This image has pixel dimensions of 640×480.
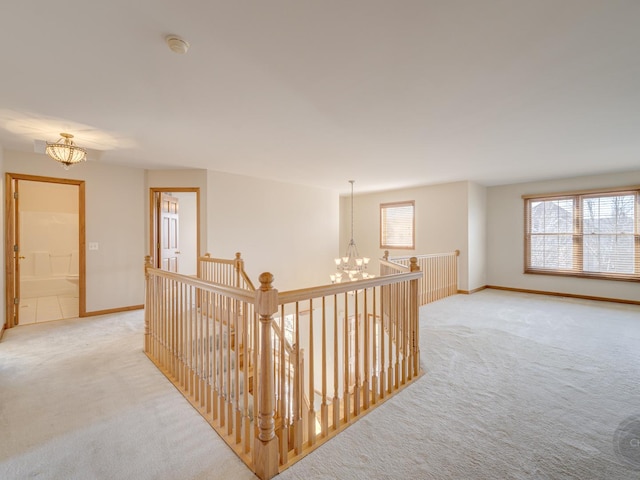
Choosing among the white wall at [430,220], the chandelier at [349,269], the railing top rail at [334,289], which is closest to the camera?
the railing top rail at [334,289]

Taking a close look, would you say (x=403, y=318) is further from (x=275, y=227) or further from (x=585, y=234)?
(x=585, y=234)

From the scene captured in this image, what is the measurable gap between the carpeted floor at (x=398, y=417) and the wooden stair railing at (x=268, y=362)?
10cm

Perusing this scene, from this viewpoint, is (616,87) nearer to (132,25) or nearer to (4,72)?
(132,25)

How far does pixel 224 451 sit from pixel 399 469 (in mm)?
1018

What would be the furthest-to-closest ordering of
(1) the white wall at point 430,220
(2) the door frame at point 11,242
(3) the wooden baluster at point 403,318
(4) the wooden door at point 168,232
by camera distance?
(1) the white wall at point 430,220 < (4) the wooden door at point 168,232 < (2) the door frame at point 11,242 < (3) the wooden baluster at point 403,318

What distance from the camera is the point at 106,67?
78.0 inches

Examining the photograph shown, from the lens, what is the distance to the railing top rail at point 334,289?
162 cm

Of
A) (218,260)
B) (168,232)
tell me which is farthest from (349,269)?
(168,232)

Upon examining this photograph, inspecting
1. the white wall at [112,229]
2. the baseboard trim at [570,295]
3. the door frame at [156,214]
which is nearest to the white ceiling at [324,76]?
the white wall at [112,229]

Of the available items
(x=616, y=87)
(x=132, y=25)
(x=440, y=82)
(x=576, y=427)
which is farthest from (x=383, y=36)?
(x=576, y=427)

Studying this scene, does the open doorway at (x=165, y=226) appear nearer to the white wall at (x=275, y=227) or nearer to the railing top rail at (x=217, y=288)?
the white wall at (x=275, y=227)

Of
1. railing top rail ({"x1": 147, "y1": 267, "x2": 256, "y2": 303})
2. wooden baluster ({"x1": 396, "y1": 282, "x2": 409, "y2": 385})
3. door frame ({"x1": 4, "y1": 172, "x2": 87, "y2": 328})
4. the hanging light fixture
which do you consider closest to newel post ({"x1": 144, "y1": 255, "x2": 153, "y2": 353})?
railing top rail ({"x1": 147, "y1": 267, "x2": 256, "y2": 303})

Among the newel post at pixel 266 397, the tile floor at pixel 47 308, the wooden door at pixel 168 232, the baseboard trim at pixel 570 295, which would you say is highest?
the wooden door at pixel 168 232

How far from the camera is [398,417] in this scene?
200 cm
